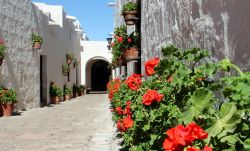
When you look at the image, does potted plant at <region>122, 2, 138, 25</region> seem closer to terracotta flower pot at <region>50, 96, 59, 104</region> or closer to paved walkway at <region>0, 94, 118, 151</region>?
paved walkway at <region>0, 94, 118, 151</region>

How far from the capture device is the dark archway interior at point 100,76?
3719 cm

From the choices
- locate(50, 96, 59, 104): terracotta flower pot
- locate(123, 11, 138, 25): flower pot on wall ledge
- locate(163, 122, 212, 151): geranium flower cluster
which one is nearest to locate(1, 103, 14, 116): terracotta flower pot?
locate(123, 11, 138, 25): flower pot on wall ledge

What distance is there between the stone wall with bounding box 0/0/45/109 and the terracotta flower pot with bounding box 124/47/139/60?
467 centimetres

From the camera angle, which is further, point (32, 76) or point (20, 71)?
point (32, 76)

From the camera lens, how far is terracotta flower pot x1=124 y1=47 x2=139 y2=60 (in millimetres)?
9047

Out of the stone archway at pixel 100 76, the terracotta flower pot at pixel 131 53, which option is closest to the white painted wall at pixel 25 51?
the terracotta flower pot at pixel 131 53

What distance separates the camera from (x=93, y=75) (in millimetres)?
37656

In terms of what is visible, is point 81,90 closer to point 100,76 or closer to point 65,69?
point 65,69

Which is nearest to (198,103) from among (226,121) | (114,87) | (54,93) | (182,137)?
(226,121)

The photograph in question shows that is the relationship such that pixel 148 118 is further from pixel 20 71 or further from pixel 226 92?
pixel 20 71

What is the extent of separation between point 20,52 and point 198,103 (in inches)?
500

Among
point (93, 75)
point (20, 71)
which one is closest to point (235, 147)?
point (20, 71)

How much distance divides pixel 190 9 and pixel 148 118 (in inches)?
46.8

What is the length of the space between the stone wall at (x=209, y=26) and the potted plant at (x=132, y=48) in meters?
2.98
